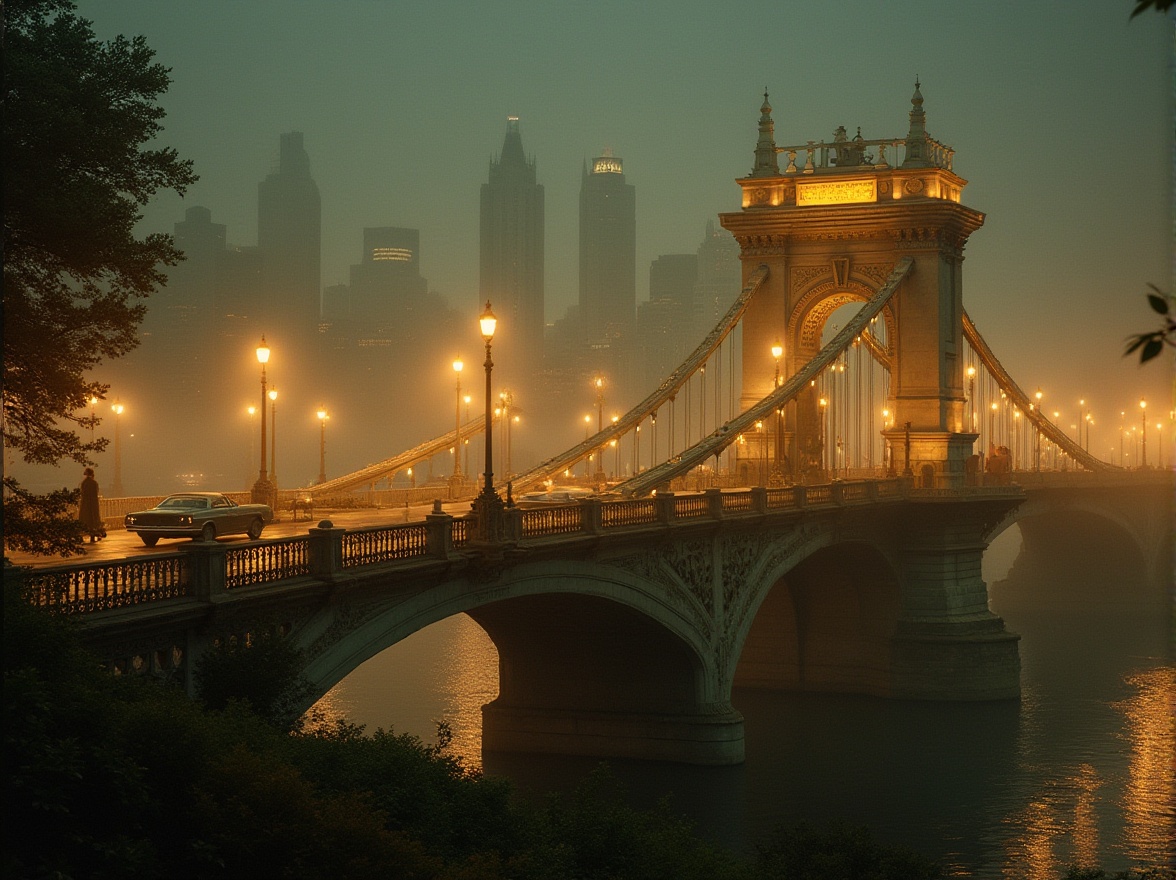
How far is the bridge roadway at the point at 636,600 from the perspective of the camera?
24.0m

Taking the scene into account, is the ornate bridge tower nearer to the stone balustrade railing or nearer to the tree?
the stone balustrade railing

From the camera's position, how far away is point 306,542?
89.3ft

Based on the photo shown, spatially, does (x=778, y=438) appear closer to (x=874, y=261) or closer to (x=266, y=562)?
(x=874, y=261)

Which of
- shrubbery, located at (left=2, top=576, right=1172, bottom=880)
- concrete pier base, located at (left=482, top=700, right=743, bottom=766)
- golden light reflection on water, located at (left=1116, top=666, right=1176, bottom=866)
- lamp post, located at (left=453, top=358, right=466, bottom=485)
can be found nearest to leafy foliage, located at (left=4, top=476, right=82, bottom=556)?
shrubbery, located at (left=2, top=576, right=1172, bottom=880)

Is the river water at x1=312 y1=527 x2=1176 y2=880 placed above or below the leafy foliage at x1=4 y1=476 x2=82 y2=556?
below

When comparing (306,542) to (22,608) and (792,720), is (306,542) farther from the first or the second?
(792,720)

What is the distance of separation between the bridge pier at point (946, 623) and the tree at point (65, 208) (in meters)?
40.0

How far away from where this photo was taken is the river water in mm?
41344

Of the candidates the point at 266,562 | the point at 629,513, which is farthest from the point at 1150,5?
the point at 629,513

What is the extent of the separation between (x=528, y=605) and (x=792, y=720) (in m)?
17.2

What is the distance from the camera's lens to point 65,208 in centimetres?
2520

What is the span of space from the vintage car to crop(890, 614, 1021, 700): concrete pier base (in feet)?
111

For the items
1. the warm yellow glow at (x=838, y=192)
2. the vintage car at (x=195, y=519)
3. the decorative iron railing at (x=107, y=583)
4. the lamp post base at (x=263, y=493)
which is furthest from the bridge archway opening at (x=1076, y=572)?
the decorative iron railing at (x=107, y=583)

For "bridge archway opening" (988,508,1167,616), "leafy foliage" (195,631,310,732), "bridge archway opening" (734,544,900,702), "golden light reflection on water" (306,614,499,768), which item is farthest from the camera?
"bridge archway opening" (988,508,1167,616)
